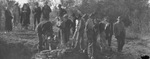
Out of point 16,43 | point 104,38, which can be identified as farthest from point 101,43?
point 16,43

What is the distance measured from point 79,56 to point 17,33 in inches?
210

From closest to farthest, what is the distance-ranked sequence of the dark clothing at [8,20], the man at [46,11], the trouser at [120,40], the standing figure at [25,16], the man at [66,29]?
1. the man at [66,29]
2. the trouser at [120,40]
3. the man at [46,11]
4. the dark clothing at [8,20]
5. the standing figure at [25,16]

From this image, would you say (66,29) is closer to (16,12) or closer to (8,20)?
(8,20)

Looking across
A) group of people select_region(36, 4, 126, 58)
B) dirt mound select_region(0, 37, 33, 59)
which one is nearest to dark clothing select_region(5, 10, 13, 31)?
dirt mound select_region(0, 37, 33, 59)

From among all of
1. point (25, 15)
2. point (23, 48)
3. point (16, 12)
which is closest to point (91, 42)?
point (23, 48)

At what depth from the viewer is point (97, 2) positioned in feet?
87.2

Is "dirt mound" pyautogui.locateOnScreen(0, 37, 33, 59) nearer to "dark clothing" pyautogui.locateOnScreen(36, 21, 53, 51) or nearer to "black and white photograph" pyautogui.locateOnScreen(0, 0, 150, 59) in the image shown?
"black and white photograph" pyautogui.locateOnScreen(0, 0, 150, 59)

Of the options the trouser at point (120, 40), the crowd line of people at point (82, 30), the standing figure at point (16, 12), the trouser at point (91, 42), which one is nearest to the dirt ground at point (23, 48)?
the trouser at point (120, 40)

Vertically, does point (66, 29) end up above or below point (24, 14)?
below

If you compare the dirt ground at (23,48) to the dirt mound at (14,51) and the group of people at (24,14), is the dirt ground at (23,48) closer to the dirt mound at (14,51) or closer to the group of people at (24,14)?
the dirt mound at (14,51)

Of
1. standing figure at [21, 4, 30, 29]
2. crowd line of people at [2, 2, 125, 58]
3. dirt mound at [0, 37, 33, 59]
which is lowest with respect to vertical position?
dirt mound at [0, 37, 33, 59]

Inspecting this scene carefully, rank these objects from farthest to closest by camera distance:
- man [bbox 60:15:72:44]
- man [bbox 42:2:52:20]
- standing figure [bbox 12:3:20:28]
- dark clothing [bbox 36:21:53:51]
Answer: standing figure [bbox 12:3:20:28], man [bbox 42:2:52:20], man [bbox 60:15:72:44], dark clothing [bbox 36:21:53:51]

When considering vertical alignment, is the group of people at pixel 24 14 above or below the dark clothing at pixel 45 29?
above

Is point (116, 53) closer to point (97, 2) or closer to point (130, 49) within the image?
point (130, 49)
